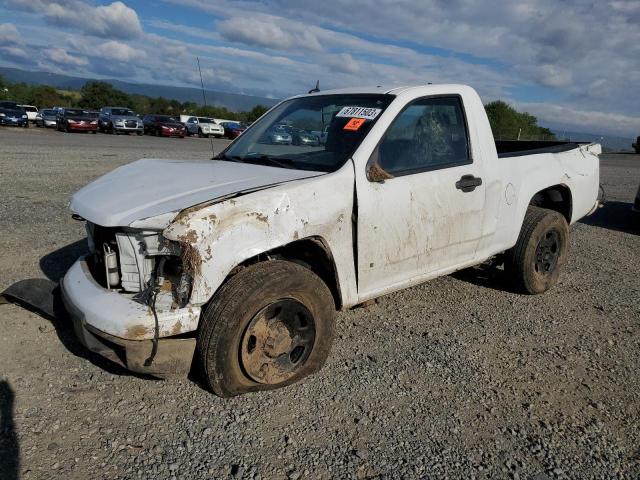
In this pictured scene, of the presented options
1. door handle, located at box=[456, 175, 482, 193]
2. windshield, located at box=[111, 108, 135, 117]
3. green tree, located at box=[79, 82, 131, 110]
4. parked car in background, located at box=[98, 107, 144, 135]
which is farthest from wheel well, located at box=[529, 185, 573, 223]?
green tree, located at box=[79, 82, 131, 110]

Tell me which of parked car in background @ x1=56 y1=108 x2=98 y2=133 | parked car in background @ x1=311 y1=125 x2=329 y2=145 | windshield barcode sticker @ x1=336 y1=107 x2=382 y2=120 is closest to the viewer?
windshield barcode sticker @ x1=336 y1=107 x2=382 y2=120

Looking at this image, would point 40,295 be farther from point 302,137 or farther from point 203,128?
point 203,128

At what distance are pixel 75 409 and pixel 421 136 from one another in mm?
2964

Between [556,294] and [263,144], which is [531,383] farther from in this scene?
[263,144]

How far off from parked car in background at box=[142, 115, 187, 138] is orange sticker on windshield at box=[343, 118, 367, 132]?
114 feet

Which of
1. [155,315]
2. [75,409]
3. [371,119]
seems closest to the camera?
[155,315]

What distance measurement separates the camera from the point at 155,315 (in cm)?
276

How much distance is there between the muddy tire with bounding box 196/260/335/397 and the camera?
2848 millimetres

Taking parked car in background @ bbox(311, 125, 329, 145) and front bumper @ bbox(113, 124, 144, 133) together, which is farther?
front bumper @ bbox(113, 124, 144, 133)

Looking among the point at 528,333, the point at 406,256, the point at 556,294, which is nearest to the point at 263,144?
the point at 406,256

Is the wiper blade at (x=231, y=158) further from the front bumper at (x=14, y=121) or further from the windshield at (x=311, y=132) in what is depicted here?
the front bumper at (x=14, y=121)

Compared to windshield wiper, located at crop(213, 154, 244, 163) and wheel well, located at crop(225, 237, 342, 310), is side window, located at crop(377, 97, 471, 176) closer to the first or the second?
wheel well, located at crop(225, 237, 342, 310)

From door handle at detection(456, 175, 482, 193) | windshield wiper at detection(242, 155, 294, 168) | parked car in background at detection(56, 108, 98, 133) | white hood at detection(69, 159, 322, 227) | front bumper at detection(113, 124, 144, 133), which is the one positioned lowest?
door handle at detection(456, 175, 482, 193)

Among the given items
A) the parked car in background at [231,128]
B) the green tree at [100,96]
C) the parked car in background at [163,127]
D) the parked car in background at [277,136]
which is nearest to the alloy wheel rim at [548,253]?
the parked car in background at [277,136]
